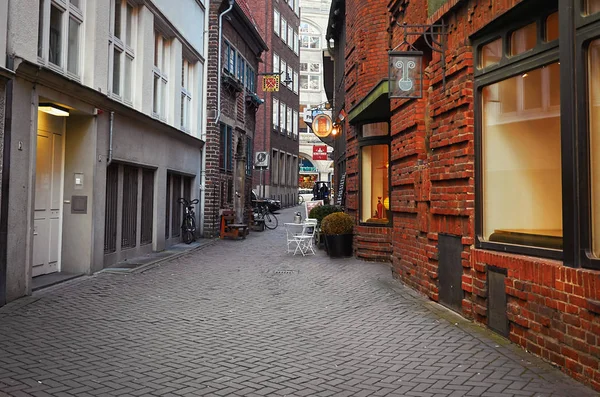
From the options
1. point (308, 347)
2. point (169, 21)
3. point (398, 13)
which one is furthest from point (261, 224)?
point (308, 347)

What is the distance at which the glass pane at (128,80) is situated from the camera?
40.6 feet

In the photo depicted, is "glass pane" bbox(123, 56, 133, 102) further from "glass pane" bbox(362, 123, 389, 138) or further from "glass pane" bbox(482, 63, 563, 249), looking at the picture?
"glass pane" bbox(482, 63, 563, 249)

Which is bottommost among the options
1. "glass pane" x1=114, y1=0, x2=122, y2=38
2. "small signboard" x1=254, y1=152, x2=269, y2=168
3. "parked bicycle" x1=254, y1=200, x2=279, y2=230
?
"parked bicycle" x1=254, y1=200, x2=279, y2=230

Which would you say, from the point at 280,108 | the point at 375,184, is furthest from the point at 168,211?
the point at 280,108

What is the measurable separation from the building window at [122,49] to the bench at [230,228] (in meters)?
7.43

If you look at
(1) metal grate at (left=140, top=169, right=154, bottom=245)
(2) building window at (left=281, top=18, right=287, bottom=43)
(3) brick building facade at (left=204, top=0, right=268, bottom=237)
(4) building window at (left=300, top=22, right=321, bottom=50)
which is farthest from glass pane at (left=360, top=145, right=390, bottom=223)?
(4) building window at (left=300, top=22, right=321, bottom=50)

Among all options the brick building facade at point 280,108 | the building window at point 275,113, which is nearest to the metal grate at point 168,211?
the brick building facade at point 280,108

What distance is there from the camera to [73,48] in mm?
9852

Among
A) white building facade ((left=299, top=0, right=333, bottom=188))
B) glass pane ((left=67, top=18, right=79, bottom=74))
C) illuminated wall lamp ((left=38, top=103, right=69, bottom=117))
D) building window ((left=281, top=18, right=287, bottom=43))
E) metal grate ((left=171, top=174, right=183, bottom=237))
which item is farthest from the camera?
white building facade ((left=299, top=0, right=333, bottom=188))

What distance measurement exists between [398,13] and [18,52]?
6297 millimetres

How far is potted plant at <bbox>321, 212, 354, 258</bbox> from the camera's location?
13.7 metres

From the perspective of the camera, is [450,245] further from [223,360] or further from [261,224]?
[261,224]

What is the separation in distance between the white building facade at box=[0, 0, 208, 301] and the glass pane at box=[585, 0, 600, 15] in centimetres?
660

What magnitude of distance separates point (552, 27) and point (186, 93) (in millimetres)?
13847
